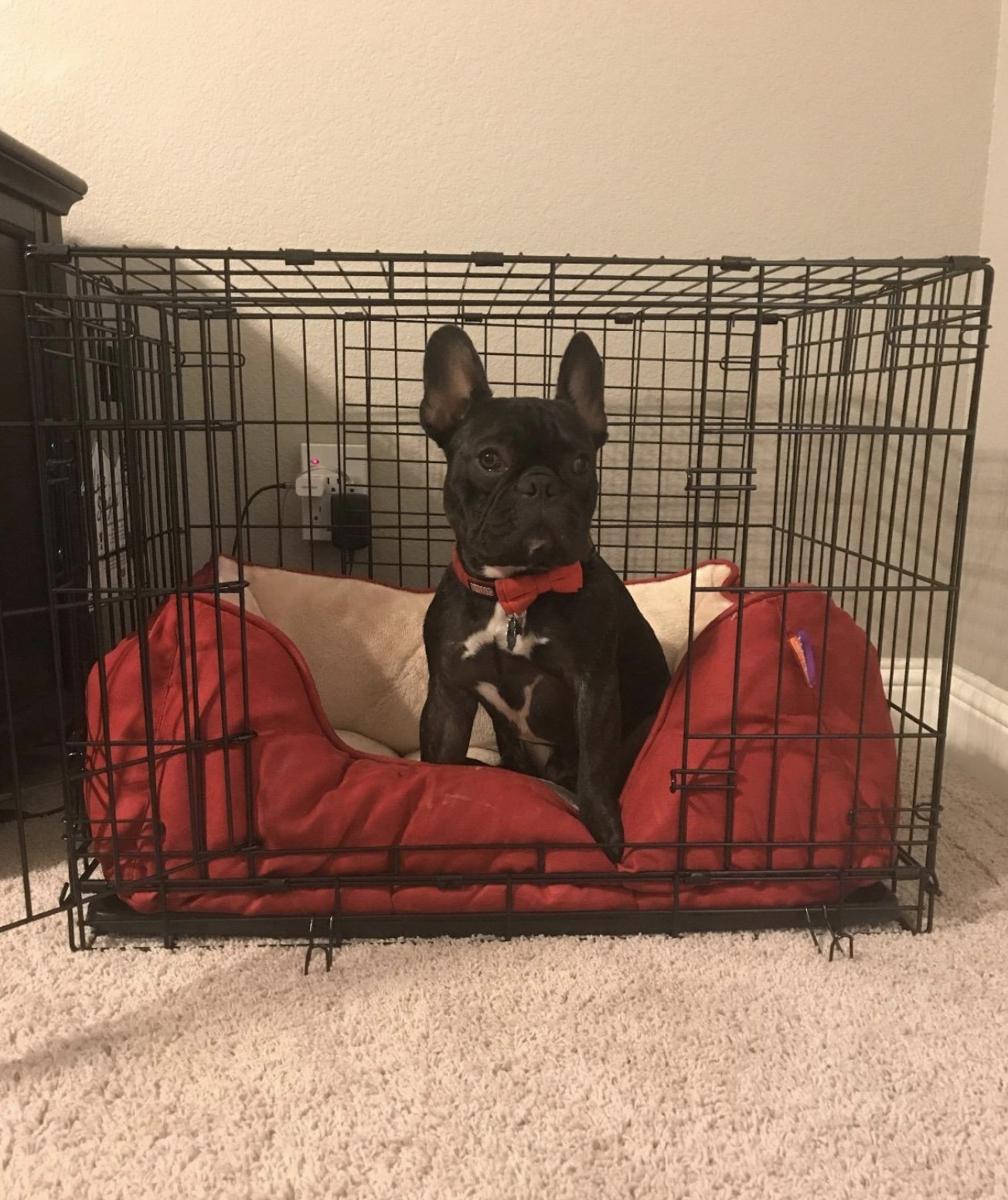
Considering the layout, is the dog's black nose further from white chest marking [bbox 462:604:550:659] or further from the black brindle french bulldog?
white chest marking [bbox 462:604:550:659]

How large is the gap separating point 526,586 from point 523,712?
0.88 feet

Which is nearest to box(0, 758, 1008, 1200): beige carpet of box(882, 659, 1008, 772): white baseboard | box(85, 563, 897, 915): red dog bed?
box(85, 563, 897, 915): red dog bed

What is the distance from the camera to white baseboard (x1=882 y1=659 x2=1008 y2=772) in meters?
1.91

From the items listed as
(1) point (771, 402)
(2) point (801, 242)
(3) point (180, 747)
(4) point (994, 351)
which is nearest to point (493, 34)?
(2) point (801, 242)

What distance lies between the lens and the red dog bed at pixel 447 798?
4.14 ft

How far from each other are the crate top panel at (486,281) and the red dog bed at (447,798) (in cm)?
46

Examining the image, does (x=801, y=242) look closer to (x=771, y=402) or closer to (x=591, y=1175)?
(x=771, y=402)

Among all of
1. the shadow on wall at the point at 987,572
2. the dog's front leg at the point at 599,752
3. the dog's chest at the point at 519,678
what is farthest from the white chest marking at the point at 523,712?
the shadow on wall at the point at 987,572

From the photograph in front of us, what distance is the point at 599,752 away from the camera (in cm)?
139

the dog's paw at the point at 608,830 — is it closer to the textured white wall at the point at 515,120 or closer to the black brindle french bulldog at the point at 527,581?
the black brindle french bulldog at the point at 527,581

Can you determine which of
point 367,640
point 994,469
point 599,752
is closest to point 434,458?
point 367,640

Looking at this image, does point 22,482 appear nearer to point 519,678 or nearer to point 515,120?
point 519,678

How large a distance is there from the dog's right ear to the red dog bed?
0.44 meters

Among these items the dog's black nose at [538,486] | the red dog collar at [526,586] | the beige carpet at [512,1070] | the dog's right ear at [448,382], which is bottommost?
the beige carpet at [512,1070]
